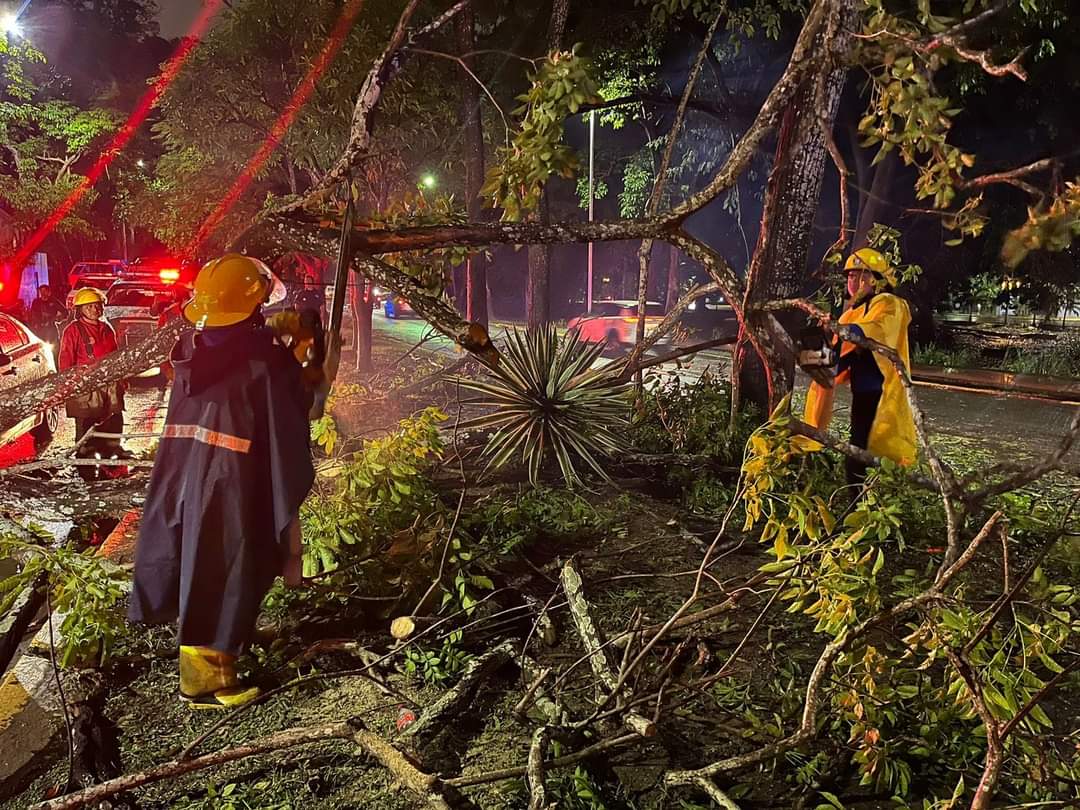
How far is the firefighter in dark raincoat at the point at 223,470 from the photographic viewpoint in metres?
3.09

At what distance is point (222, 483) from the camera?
123 inches

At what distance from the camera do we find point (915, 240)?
18.9 m

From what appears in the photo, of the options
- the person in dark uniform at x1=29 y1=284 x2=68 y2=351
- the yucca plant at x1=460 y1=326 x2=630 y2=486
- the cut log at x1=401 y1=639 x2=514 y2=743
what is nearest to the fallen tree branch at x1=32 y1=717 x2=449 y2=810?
the cut log at x1=401 y1=639 x2=514 y2=743

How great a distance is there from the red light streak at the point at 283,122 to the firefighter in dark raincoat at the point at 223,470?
328 inches

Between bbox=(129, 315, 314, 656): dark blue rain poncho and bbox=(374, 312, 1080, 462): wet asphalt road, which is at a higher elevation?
bbox=(129, 315, 314, 656): dark blue rain poncho

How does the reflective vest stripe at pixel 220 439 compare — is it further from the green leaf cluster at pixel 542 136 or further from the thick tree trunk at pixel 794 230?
the thick tree trunk at pixel 794 230

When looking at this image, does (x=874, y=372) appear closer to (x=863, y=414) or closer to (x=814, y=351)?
(x=863, y=414)

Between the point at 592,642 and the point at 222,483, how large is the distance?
176cm

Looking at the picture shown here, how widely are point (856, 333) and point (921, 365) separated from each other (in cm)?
1643

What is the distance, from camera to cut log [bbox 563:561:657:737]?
9.43 feet

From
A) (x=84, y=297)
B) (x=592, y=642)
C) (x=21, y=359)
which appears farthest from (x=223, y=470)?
(x=21, y=359)

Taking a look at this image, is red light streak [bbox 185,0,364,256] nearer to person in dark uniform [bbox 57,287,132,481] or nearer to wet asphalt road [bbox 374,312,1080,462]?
wet asphalt road [bbox 374,312,1080,462]

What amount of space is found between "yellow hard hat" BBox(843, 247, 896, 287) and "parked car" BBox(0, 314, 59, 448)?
6.96 m

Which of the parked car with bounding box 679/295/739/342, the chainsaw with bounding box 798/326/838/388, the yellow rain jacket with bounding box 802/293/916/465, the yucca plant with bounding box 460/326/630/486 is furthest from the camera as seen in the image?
the parked car with bounding box 679/295/739/342
